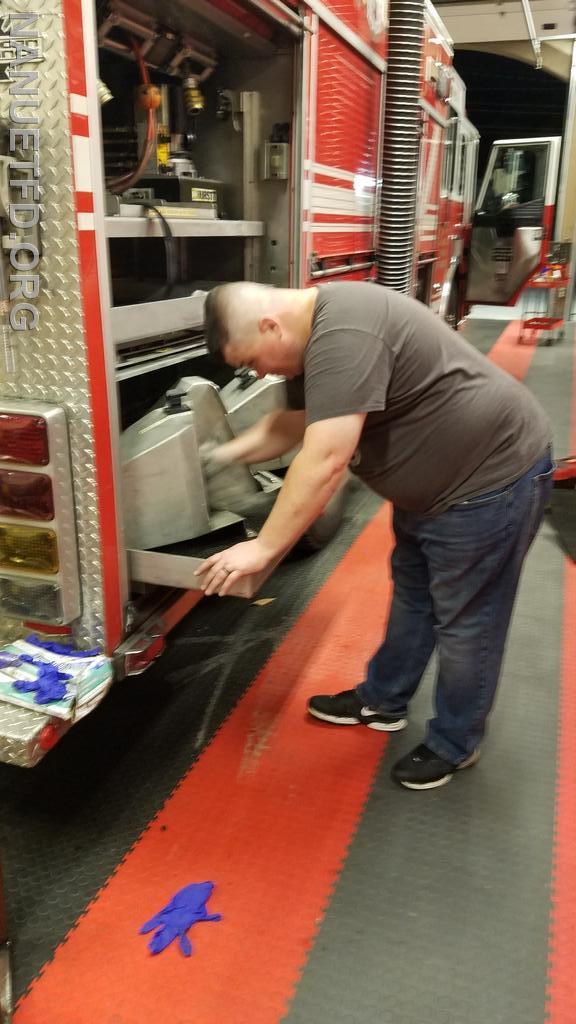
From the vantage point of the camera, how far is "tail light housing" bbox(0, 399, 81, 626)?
1.81 m

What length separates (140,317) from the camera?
209cm

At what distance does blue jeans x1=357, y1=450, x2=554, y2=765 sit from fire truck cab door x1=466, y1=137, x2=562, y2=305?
7.77m

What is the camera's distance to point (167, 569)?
2062 millimetres

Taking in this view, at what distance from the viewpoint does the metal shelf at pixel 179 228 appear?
6.80 ft

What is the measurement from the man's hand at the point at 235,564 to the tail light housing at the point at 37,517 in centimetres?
36

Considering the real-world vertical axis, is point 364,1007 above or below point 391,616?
below

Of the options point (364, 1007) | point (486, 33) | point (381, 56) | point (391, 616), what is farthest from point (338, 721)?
point (486, 33)

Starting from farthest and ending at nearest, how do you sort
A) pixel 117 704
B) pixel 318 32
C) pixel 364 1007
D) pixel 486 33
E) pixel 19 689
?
pixel 486 33, pixel 318 32, pixel 117 704, pixel 19 689, pixel 364 1007

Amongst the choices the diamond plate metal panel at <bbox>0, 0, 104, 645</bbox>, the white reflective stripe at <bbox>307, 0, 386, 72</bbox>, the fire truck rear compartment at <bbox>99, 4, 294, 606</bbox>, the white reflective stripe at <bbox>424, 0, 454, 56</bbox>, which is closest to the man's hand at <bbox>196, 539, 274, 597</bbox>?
the fire truck rear compartment at <bbox>99, 4, 294, 606</bbox>

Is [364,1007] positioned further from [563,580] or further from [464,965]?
[563,580]

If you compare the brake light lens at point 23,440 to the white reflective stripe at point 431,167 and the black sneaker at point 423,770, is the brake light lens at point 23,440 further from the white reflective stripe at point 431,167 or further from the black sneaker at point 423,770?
the white reflective stripe at point 431,167

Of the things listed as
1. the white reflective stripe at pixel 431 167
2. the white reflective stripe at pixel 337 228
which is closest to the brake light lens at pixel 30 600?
the white reflective stripe at pixel 337 228

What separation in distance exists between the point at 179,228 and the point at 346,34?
5.09 feet

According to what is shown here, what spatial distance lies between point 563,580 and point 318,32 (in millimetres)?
2635
